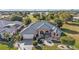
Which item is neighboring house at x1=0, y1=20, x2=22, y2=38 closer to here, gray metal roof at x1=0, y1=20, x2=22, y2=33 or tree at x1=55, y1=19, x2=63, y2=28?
gray metal roof at x1=0, y1=20, x2=22, y2=33

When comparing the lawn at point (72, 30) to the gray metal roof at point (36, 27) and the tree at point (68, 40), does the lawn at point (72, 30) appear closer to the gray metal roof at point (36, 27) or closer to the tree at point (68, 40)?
the tree at point (68, 40)

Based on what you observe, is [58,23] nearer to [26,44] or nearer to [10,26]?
[26,44]

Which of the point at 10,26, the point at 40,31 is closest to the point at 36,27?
the point at 40,31

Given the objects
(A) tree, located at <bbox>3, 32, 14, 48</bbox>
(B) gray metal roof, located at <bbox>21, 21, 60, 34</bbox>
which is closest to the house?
(B) gray metal roof, located at <bbox>21, 21, 60, 34</bbox>

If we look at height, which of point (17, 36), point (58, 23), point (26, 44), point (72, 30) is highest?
point (58, 23)
